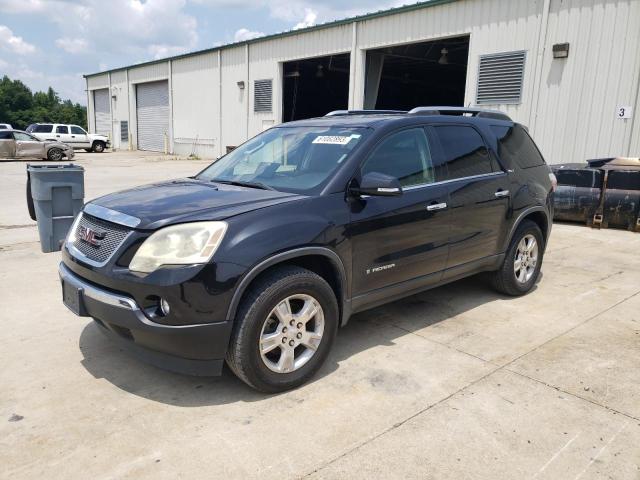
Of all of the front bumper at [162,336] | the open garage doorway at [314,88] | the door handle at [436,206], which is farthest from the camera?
the open garage doorway at [314,88]

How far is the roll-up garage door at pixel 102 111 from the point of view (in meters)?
38.4

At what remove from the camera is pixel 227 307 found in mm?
2973

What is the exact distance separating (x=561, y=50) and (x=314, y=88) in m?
18.7

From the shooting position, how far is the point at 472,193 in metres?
4.50

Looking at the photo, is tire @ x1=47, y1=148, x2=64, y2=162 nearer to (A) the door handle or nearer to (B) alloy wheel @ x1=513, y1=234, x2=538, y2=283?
(B) alloy wheel @ x1=513, y1=234, x2=538, y2=283

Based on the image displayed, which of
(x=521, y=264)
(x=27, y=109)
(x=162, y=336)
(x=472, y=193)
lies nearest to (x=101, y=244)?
(x=162, y=336)

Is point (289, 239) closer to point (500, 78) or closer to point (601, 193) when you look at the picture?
point (601, 193)

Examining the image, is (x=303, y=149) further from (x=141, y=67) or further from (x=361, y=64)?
(x=141, y=67)

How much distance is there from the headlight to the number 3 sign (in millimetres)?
10373

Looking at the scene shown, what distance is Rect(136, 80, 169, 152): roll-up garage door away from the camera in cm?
3061

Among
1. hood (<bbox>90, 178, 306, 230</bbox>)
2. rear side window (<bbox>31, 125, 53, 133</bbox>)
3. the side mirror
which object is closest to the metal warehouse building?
rear side window (<bbox>31, 125, 53, 133</bbox>)

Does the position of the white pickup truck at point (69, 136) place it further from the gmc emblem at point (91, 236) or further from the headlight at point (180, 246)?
the headlight at point (180, 246)

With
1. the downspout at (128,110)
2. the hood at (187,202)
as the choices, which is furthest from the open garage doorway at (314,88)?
the hood at (187,202)

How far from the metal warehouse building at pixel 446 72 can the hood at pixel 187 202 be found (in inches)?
391
